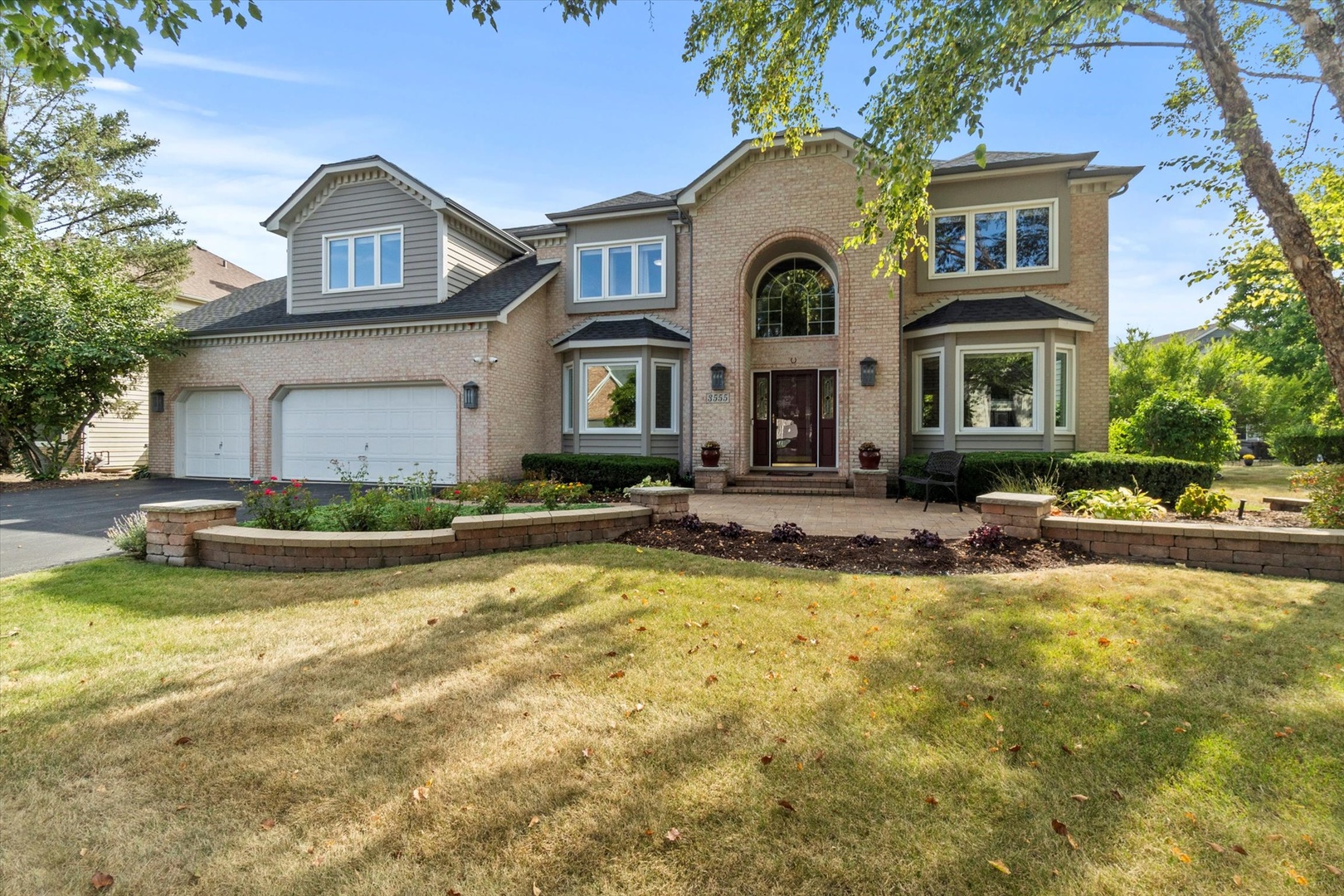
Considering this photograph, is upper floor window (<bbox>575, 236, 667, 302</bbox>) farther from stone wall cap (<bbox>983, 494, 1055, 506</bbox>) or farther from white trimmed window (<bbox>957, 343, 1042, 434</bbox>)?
stone wall cap (<bbox>983, 494, 1055, 506</bbox>)

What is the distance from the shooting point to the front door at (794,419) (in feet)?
46.2

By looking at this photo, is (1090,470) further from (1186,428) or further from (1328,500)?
(1186,428)

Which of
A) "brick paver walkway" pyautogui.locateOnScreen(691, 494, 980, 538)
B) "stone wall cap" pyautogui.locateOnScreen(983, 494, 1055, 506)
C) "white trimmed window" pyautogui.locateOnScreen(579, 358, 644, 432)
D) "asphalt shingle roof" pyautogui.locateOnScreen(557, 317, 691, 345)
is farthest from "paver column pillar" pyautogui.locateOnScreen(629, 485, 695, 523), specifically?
"asphalt shingle roof" pyautogui.locateOnScreen(557, 317, 691, 345)

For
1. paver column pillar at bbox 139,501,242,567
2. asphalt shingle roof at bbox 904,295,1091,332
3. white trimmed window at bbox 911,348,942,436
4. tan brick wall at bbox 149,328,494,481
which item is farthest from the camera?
tan brick wall at bbox 149,328,494,481

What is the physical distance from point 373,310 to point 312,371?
2.12m

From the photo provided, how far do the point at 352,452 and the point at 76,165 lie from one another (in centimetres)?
1711

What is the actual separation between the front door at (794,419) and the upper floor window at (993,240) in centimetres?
381

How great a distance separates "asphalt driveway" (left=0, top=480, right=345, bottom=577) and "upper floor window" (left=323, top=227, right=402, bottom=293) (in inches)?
210

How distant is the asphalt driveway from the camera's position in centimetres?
674

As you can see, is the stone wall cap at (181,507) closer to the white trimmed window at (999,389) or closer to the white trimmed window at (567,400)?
the white trimmed window at (567,400)

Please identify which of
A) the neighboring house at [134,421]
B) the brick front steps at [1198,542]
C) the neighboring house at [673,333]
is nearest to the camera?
the brick front steps at [1198,542]

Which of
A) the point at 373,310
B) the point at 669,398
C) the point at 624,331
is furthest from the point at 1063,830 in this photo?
the point at 373,310

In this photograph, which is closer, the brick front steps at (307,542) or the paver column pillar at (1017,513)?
the brick front steps at (307,542)

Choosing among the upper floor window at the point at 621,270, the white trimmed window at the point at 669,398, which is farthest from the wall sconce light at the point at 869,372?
the upper floor window at the point at 621,270
